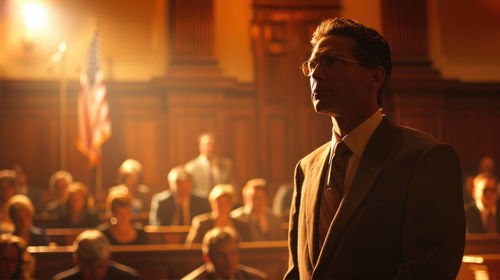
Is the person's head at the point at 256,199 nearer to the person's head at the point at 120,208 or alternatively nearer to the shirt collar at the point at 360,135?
the person's head at the point at 120,208

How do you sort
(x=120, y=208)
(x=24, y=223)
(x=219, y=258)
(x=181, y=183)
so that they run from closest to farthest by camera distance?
(x=219, y=258) → (x=120, y=208) → (x=24, y=223) → (x=181, y=183)

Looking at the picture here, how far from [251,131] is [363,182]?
Answer: 8.34 m

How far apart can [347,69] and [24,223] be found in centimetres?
447

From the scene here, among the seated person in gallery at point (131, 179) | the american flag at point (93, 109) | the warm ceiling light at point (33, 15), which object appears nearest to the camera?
the seated person in gallery at point (131, 179)

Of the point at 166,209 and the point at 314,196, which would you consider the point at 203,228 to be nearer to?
the point at 166,209

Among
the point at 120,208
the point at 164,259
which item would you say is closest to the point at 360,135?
the point at 164,259

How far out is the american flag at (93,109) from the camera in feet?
27.6

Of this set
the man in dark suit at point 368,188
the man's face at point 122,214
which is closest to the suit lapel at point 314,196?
the man in dark suit at point 368,188

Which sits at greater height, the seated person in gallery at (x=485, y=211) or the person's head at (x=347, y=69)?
the person's head at (x=347, y=69)

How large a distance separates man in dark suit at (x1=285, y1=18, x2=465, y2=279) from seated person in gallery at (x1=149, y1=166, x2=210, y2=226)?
4.69m

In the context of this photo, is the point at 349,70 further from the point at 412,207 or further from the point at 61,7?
the point at 61,7

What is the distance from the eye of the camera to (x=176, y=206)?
20.5 feet

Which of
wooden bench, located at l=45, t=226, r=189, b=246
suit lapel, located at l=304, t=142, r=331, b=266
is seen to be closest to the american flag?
wooden bench, located at l=45, t=226, r=189, b=246

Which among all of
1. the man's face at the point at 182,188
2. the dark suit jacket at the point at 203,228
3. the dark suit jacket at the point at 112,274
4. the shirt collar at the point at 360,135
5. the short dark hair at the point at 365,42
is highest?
the short dark hair at the point at 365,42
